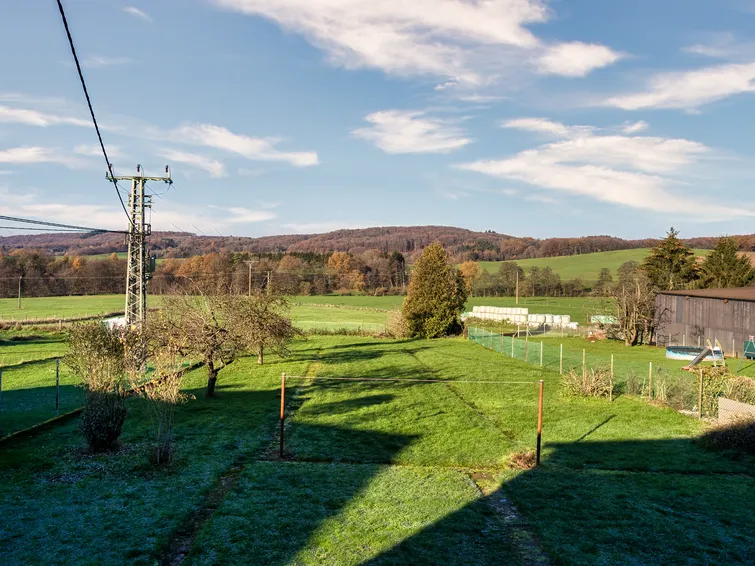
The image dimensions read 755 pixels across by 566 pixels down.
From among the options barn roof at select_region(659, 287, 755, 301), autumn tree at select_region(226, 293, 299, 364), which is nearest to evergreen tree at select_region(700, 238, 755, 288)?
barn roof at select_region(659, 287, 755, 301)

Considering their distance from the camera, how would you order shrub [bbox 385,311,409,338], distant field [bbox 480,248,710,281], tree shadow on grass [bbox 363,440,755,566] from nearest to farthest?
tree shadow on grass [bbox 363,440,755,566] → shrub [bbox 385,311,409,338] → distant field [bbox 480,248,710,281]

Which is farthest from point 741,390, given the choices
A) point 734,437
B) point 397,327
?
point 397,327

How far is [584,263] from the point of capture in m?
105

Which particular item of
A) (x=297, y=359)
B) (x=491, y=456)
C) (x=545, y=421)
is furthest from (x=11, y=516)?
(x=297, y=359)

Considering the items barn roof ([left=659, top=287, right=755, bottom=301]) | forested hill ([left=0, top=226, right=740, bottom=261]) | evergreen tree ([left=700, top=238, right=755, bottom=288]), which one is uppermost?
forested hill ([left=0, top=226, right=740, bottom=261])

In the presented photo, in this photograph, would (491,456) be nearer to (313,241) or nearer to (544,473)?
(544,473)

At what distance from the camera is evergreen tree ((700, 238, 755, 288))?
45.2 meters

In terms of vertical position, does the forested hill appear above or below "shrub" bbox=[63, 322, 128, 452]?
above

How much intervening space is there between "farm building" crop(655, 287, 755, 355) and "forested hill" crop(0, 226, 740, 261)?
48132mm

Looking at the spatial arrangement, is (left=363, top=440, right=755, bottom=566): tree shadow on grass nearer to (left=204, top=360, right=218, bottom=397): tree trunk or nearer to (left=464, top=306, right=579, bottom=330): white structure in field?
(left=204, top=360, right=218, bottom=397): tree trunk

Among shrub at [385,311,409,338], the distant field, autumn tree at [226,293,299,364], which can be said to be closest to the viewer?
autumn tree at [226,293,299,364]

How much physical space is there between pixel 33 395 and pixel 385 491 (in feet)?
49.9

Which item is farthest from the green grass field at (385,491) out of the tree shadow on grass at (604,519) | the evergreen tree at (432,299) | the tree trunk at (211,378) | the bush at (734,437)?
the evergreen tree at (432,299)

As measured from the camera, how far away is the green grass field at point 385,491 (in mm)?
7477
